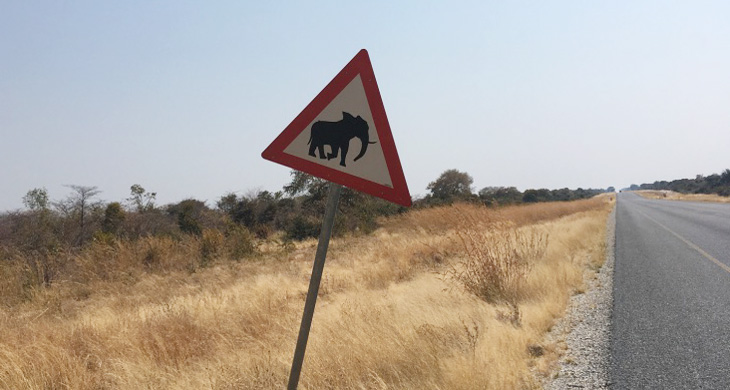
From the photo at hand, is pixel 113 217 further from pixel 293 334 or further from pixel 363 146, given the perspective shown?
pixel 363 146

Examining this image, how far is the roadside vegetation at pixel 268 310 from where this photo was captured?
11.7 ft

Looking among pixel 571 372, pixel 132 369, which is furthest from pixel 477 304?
pixel 132 369

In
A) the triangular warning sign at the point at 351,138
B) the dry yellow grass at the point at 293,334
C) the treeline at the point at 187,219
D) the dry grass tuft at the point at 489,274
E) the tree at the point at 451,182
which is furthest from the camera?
the tree at the point at 451,182

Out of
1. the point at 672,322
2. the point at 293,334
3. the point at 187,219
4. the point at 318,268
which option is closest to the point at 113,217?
the point at 187,219

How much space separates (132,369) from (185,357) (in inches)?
19.7

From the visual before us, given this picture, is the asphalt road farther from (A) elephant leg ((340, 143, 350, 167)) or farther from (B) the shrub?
(B) the shrub

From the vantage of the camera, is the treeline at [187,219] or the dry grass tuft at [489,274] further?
the treeline at [187,219]

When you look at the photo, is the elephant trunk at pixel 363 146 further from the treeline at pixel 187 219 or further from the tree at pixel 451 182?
the tree at pixel 451 182

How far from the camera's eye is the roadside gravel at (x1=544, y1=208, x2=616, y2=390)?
3.66 metres

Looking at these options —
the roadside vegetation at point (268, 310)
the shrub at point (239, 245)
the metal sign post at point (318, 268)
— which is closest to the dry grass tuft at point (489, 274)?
the roadside vegetation at point (268, 310)

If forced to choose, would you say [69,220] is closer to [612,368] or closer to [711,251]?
[612,368]

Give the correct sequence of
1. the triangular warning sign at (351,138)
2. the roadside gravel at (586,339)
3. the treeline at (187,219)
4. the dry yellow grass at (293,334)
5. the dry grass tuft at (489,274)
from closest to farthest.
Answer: the triangular warning sign at (351,138)
the dry yellow grass at (293,334)
the roadside gravel at (586,339)
the dry grass tuft at (489,274)
the treeline at (187,219)

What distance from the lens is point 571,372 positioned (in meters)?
3.84

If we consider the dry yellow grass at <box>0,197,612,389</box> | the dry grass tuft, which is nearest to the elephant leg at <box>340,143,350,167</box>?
the dry yellow grass at <box>0,197,612,389</box>
